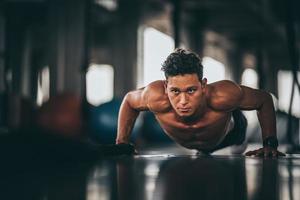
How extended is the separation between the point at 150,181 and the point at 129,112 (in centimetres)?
100

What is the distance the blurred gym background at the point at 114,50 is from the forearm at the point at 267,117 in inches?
5.6

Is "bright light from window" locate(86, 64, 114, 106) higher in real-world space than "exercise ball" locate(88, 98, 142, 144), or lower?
higher

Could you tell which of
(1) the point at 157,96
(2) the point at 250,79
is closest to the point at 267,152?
(1) the point at 157,96

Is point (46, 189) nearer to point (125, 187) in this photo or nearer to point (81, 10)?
point (125, 187)

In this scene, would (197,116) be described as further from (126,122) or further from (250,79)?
(250,79)

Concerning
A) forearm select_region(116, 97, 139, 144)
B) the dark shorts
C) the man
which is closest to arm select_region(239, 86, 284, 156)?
the man

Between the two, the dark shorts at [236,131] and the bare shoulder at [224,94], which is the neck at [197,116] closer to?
the bare shoulder at [224,94]

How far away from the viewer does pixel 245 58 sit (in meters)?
10.4

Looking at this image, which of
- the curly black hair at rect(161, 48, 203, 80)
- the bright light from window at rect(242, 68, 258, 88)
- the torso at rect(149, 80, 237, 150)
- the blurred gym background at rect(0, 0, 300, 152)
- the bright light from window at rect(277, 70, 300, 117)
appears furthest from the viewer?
the bright light from window at rect(242, 68, 258, 88)

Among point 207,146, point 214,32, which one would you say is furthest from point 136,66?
point 207,146

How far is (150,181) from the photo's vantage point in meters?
1.44

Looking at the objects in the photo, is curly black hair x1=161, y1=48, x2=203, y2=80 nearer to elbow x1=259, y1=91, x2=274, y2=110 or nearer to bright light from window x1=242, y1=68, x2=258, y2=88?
elbow x1=259, y1=91, x2=274, y2=110

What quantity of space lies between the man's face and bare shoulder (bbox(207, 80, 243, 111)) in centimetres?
17

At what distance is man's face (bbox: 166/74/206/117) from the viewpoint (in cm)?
209
